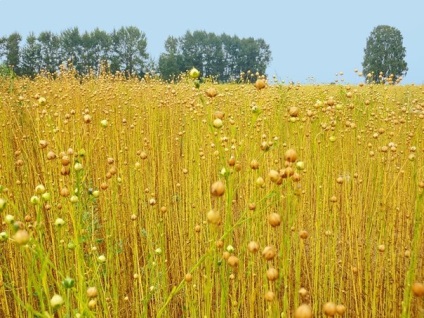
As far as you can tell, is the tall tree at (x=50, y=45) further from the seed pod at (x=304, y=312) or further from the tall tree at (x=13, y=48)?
the seed pod at (x=304, y=312)

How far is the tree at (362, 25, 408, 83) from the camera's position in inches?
1008

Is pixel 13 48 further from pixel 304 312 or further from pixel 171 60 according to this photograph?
pixel 304 312

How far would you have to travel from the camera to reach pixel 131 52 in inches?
1161

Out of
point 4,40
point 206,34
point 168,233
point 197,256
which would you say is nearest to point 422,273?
point 197,256

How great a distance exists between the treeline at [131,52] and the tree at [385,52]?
841 centimetres

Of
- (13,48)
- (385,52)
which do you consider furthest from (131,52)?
(385,52)

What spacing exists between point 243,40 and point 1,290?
36054 mm

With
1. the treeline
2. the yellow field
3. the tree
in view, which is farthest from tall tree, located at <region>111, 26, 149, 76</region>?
the yellow field

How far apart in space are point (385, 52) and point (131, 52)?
17047mm

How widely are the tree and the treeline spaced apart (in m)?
8.41

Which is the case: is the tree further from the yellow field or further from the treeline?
the yellow field

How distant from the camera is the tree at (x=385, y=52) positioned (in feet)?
84.0

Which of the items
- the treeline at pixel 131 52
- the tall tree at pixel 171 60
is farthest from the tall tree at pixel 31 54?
the tall tree at pixel 171 60

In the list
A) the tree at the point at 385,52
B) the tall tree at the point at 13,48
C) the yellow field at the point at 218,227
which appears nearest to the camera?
the yellow field at the point at 218,227
